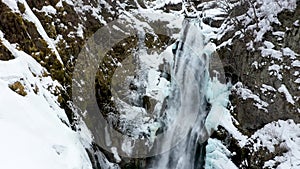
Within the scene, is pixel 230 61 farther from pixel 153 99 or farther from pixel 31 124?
pixel 31 124

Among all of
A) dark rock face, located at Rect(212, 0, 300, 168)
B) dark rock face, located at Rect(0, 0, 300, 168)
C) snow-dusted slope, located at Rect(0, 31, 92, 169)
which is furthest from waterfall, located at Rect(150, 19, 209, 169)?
snow-dusted slope, located at Rect(0, 31, 92, 169)

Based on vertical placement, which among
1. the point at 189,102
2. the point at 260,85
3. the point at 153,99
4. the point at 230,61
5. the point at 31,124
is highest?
the point at 31,124

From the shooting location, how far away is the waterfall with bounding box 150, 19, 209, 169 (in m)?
8.47

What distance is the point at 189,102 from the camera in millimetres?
9180

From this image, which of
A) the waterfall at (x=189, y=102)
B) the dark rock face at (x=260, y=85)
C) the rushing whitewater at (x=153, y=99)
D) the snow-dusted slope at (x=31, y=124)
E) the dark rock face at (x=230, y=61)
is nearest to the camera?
the snow-dusted slope at (x=31, y=124)

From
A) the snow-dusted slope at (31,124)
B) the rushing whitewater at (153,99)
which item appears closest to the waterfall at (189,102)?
the rushing whitewater at (153,99)

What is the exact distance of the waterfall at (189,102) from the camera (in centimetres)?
847

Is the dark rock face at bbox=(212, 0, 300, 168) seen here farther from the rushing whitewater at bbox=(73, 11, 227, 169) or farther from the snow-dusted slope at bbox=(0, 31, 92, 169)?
the snow-dusted slope at bbox=(0, 31, 92, 169)

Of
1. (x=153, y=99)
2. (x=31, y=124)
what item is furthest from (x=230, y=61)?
(x=31, y=124)

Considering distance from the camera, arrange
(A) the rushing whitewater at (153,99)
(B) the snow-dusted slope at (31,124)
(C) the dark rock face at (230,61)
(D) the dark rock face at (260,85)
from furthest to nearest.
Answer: (D) the dark rock face at (260,85) < (A) the rushing whitewater at (153,99) < (C) the dark rock face at (230,61) < (B) the snow-dusted slope at (31,124)

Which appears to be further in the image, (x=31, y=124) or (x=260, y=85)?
(x=260, y=85)

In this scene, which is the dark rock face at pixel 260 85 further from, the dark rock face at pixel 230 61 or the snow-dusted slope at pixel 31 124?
the snow-dusted slope at pixel 31 124

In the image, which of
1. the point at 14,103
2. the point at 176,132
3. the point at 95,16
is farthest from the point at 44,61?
the point at 176,132

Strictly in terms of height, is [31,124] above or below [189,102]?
above
